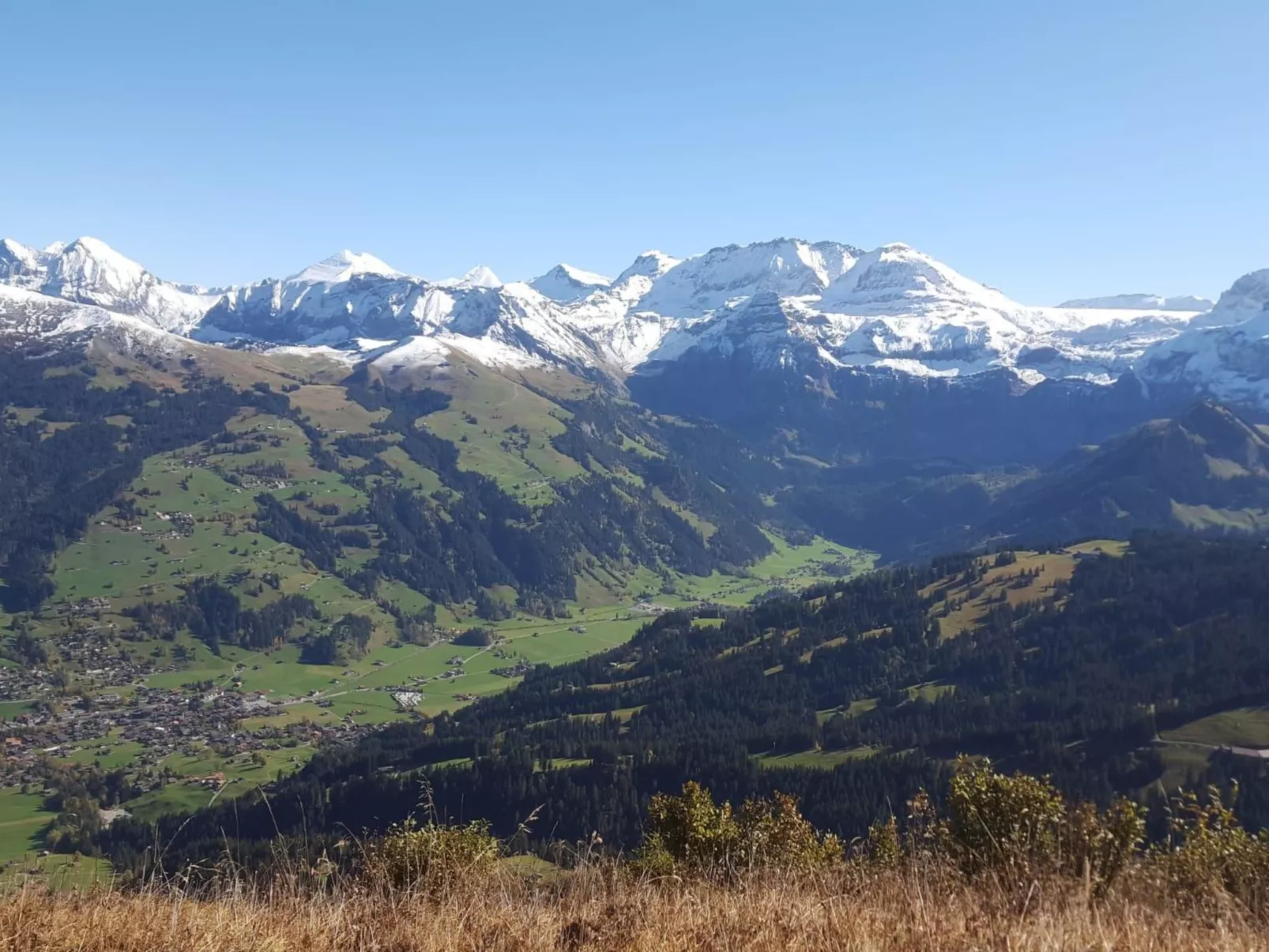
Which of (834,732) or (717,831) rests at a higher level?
(717,831)

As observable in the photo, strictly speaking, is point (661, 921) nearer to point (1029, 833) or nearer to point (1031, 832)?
point (1029, 833)

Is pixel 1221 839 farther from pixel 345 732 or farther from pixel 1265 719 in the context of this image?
pixel 345 732

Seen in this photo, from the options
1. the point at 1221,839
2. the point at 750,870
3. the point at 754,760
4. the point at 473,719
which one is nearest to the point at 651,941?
the point at 750,870

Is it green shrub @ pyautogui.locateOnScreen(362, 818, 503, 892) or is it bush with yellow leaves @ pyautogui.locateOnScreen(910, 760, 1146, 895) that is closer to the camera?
bush with yellow leaves @ pyautogui.locateOnScreen(910, 760, 1146, 895)

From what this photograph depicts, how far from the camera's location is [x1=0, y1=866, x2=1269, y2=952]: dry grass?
682cm

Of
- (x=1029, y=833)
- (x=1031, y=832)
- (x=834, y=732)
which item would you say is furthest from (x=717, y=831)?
(x=834, y=732)

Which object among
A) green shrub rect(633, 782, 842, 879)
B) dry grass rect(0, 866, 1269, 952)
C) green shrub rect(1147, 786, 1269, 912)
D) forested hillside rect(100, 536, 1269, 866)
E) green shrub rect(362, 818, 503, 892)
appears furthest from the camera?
forested hillside rect(100, 536, 1269, 866)

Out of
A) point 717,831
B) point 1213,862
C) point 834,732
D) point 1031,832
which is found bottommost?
point 834,732

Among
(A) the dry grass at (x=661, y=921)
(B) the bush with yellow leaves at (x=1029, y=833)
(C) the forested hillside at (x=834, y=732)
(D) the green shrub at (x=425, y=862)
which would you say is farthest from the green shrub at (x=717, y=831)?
(C) the forested hillside at (x=834, y=732)

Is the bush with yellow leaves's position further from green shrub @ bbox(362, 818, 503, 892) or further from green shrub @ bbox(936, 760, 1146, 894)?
green shrub @ bbox(362, 818, 503, 892)

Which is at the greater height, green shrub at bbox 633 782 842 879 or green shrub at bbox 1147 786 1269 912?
green shrub at bbox 1147 786 1269 912

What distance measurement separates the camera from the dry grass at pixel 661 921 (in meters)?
6.82

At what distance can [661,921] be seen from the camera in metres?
7.84

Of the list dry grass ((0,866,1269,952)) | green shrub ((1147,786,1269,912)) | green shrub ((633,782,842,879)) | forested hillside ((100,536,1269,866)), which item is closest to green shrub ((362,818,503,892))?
dry grass ((0,866,1269,952))
